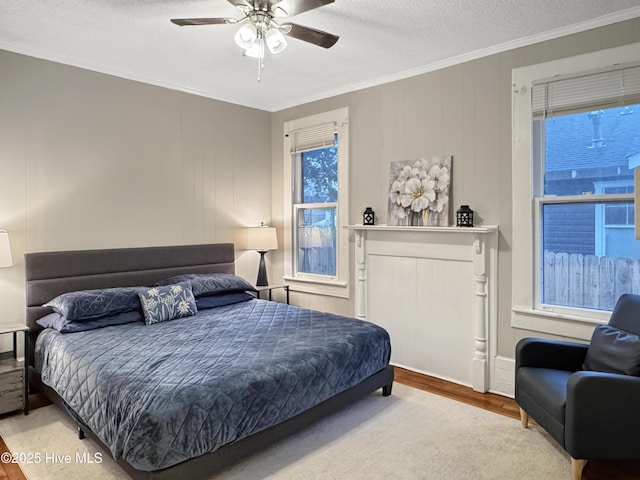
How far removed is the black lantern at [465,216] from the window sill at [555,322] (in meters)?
0.75

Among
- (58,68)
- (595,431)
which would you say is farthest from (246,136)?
(595,431)

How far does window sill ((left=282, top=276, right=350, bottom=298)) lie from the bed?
837mm

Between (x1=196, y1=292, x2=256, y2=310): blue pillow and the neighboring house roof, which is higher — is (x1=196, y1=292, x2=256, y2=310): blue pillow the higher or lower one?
the lower one

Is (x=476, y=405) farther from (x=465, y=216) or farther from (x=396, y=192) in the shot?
(x=396, y=192)

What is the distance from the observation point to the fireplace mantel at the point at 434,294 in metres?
3.48

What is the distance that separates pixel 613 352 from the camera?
7.79ft

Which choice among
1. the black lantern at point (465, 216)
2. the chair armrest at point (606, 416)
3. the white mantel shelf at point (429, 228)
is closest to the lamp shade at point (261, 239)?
the white mantel shelf at point (429, 228)

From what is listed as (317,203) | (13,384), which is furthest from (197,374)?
(317,203)

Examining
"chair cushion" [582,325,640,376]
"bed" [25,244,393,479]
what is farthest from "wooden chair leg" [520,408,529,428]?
"bed" [25,244,393,479]

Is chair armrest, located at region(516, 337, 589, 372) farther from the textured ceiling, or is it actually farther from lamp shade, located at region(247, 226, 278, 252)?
lamp shade, located at region(247, 226, 278, 252)

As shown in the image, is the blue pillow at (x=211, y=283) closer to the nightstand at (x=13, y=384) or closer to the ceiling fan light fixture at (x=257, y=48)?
the nightstand at (x=13, y=384)

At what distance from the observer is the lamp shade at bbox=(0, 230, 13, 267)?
3.01 m

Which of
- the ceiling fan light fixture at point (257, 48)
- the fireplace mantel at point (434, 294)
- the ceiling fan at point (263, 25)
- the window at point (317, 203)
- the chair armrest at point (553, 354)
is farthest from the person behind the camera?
the window at point (317, 203)

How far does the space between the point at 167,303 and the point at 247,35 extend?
2.14 meters
